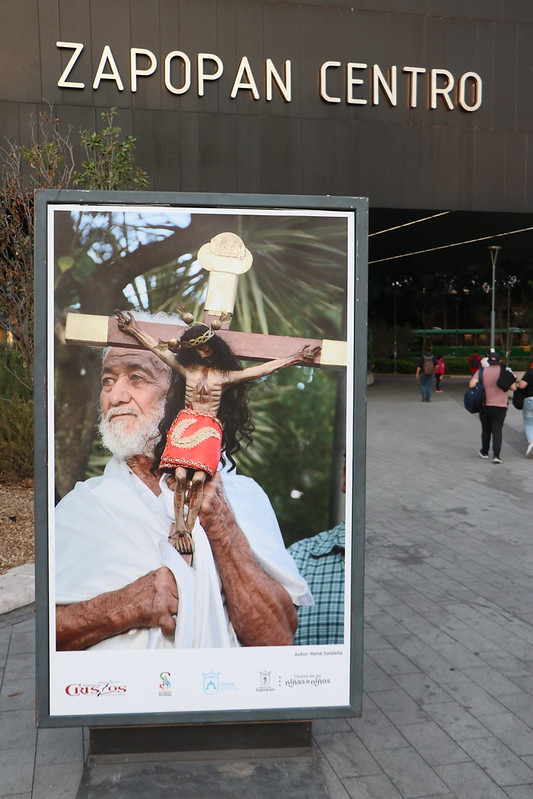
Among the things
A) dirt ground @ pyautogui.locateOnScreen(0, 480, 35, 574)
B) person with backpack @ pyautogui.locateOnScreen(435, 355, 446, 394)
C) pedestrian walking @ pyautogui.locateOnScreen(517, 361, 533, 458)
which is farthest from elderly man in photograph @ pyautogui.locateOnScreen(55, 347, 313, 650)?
person with backpack @ pyautogui.locateOnScreen(435, 355, 446, 394)

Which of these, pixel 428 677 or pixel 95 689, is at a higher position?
pixel 95 689

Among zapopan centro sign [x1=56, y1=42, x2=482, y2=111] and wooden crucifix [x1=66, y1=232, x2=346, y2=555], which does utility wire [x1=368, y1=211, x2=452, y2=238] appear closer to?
zapopan centro sign [x1=56, y1=42, x2=482, y2=111]

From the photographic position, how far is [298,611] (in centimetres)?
321

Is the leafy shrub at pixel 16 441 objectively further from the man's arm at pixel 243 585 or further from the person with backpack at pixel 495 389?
the person with backpack at pixel 495 389

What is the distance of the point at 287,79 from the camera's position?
53.5ft

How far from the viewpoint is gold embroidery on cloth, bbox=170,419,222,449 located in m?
3.07

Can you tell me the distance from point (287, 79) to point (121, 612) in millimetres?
15576

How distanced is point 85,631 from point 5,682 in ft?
5.56

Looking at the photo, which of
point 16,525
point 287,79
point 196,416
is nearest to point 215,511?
point 196,416

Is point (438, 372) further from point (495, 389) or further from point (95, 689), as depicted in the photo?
point (95, 689)

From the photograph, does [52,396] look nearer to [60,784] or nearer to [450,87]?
[60,784]

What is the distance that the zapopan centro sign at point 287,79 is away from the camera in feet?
50.5

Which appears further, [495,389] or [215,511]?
[495,389]

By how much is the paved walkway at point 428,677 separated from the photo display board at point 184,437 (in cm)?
65
